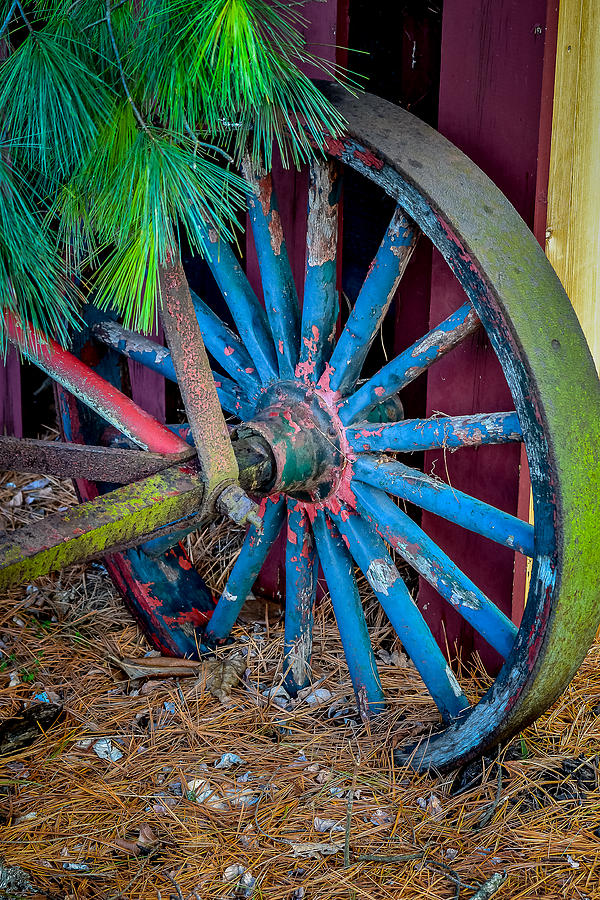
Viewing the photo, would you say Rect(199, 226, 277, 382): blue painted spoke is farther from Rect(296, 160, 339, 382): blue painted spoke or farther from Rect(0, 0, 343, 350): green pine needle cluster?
Rect(0, 0, 343, 350): green pine needle cluster

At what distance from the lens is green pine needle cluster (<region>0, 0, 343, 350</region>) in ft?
4.55

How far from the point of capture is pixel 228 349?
2002 mm

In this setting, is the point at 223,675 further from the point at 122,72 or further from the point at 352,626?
the point at 122,72

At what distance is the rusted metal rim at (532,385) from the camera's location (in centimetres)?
140

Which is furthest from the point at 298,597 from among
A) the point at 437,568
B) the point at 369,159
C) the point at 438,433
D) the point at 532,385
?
the point at 369,159

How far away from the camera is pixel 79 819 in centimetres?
163

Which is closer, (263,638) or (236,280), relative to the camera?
(236,280)

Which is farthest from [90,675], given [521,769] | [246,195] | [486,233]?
[486,233]

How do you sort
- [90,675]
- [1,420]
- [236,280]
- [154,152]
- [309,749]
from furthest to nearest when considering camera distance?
[1,420]
[90,675]
[236,280]
[309,749]
[154,152]

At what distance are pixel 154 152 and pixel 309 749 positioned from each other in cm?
123

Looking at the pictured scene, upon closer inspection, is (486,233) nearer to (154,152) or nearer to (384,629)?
(154,152)

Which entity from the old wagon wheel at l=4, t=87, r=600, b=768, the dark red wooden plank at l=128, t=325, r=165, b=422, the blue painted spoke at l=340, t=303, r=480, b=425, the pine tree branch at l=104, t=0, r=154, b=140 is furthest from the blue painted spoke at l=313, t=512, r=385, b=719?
the dark red wooden plank at l=128, t=325, r=165, b=422

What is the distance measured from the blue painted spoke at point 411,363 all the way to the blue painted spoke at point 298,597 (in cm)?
28

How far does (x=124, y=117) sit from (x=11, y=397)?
2.09 metres
